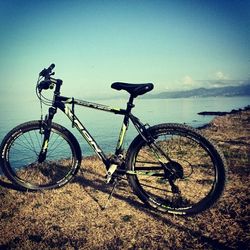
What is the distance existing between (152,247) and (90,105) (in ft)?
9.75

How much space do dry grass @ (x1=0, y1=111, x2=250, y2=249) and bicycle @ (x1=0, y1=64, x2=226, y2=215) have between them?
291 millimetres

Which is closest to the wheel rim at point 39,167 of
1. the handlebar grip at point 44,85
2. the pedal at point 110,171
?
the handlebar grip at point 44,85

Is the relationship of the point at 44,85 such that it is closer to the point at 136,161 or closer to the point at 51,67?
the point at 51,67

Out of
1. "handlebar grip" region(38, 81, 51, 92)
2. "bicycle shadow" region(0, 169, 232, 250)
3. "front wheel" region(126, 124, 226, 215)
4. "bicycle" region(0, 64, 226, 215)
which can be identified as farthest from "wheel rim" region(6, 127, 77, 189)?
"front wheel" region(126, 124, 226, 215)

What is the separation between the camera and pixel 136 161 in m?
4.93

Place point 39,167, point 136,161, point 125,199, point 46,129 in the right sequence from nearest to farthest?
point 136,161 → point 125,199 → point 46,129 → point 39,167

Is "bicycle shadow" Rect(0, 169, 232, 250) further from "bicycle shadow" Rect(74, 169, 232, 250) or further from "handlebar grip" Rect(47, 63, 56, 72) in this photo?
"handlebar grip" Rect(47, 63, 56, 72)

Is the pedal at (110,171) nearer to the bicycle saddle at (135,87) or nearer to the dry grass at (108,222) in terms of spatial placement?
the dry grass at (108,222)

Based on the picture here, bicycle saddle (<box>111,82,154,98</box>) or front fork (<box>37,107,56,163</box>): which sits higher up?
bicycle saddle (<box>111,82,154,98</box>)

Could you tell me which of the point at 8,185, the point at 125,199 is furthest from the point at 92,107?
the point at 8,185

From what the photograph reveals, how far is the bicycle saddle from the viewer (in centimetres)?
456

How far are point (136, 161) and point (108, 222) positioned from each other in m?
1.30

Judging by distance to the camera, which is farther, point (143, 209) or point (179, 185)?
point (179, 185)

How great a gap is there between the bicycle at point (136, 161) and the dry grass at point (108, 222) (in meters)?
0.29
